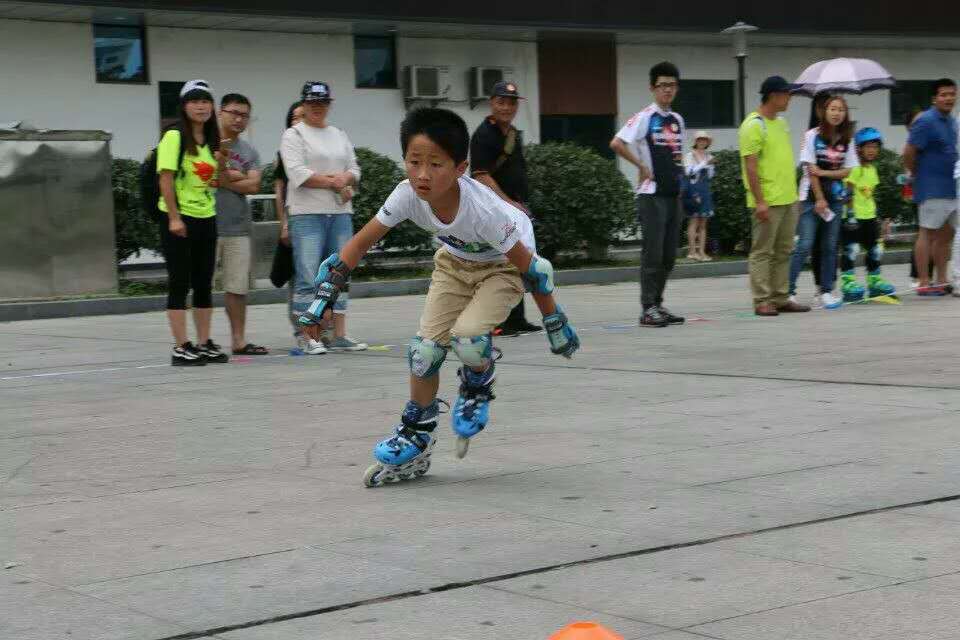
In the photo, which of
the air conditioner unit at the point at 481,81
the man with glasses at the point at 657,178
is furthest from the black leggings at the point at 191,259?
the air conditioner unit at the point at 481,81

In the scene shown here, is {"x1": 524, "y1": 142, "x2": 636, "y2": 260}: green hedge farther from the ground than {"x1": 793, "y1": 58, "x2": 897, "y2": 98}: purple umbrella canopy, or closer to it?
closer to it

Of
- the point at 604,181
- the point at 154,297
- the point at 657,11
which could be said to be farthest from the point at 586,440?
the point at 657,11

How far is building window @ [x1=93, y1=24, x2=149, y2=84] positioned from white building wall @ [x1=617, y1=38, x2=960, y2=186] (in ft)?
30.6

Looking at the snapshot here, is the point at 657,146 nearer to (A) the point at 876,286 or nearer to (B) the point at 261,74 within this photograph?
(A) the point at 876,286

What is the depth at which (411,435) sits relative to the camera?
541 centimetres

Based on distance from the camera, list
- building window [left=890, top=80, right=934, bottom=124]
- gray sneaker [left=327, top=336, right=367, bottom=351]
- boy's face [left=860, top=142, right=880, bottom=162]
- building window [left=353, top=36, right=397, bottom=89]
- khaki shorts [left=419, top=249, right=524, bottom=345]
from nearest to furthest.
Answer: khaki shorts [left=419, top=249, right=524, bottom=345] → gray sneaker [left=327, top=336, right=367, bottom=351] → boy's face [left=860, top=142, right=880, bottom=162] → building window [left=353, top=36, right=397, bottom=89] → building window [left=890, top=80, right=934, bottom=124]

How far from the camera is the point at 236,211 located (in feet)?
33.6

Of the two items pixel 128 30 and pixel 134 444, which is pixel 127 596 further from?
pixel 128 30

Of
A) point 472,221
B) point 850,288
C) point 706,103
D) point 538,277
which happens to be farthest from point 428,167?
point 706,103

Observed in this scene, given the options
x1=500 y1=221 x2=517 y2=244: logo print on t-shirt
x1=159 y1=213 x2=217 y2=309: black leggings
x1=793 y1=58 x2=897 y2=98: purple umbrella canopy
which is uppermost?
x1=793 y1=58 x2=897 y2=98: purple umbrella canopy

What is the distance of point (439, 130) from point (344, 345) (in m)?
5.59

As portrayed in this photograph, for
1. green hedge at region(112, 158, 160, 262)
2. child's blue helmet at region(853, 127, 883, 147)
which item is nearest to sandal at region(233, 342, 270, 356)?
child's blue helmet at region(853, 127, 883, 147)

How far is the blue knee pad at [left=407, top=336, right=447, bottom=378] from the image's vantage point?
547 cm

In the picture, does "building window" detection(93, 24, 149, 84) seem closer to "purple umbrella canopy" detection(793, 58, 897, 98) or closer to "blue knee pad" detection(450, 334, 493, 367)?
"purple umbrella canopy" detection(793, 58, 897, 98)
